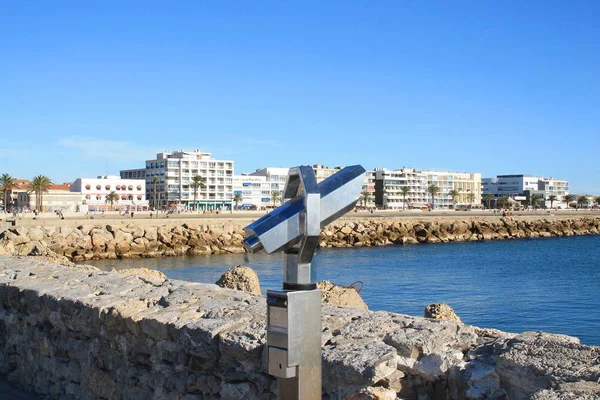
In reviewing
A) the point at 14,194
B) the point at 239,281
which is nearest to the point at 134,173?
the point at 14,194

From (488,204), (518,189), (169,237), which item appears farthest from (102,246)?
(518,189)

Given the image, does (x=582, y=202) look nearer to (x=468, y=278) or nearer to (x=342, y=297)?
(x=468, y=278)

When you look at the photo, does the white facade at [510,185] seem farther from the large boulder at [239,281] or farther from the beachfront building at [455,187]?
the large boulder at [239,281]

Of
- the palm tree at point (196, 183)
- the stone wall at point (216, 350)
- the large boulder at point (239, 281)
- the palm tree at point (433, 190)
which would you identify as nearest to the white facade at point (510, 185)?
the palm tree at point (433, 190)

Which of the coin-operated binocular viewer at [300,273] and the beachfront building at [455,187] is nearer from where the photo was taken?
the coin-operated binocular viewer at [300,273]

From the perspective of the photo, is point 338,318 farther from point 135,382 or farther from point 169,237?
point 169,237

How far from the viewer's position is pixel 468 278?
105 feet

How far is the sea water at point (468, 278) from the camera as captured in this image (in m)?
19.7

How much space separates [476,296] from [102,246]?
22404 mm

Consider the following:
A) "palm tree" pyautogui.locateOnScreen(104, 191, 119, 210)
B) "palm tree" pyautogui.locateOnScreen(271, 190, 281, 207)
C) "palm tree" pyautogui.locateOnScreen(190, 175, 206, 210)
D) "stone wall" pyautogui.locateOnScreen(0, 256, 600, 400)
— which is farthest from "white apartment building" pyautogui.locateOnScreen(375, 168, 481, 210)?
"stone wall" pyautogui.locateOnScreen(0, 256, 600, 400)

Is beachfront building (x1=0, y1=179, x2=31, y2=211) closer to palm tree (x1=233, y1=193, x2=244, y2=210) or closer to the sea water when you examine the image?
palm tree (x1=233, y1=193, x2=244, y2=210)

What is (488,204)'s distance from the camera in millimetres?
174375

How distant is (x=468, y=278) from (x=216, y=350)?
28.7 meters

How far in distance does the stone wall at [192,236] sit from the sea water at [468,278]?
2.43 m
